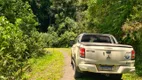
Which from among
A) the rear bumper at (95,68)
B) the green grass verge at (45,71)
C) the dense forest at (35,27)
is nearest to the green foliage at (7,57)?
the dense forest at (35,27)

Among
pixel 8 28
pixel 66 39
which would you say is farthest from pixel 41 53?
pixel 66 39

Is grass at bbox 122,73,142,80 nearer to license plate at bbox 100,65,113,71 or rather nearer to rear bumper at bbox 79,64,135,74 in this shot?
rear bumper at bbox 79,64,135,74

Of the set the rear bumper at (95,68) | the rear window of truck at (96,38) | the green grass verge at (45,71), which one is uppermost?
the rear window of truck at (96,38)

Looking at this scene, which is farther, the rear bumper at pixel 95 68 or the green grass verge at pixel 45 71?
the green grass verge at pixel 45 71

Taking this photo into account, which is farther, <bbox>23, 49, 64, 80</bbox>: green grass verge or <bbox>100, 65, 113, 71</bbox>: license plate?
<bbox>23, 49, 64, 80</bbox>: green grass verge

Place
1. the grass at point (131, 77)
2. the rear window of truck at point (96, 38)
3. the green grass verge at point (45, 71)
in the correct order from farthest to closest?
the rear window of truck at point (96, 38) → the green grass verge at point (45, 71) → the grass at point (131, 77)

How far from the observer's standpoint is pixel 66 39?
51188 millimetres

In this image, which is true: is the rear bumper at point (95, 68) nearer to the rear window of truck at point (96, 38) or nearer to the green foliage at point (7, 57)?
the green foliage at point (7, 57)

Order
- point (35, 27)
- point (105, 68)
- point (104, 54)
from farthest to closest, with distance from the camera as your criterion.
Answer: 1. point (35, 27)
2. point (105, 68)
3. point (104, 54)

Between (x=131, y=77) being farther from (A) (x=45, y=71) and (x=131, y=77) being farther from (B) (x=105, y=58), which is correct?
(A) (x=45, y=71)

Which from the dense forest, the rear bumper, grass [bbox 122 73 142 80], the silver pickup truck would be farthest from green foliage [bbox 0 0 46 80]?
grass [bbox 122 73 142 80]

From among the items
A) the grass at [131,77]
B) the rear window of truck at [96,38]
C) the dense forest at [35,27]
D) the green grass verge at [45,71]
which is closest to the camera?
the dense forest at [35,27]

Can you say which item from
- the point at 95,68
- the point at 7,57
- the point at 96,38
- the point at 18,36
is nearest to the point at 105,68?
the point at 95,68

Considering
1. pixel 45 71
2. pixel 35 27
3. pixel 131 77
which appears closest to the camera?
pixel 131 77
